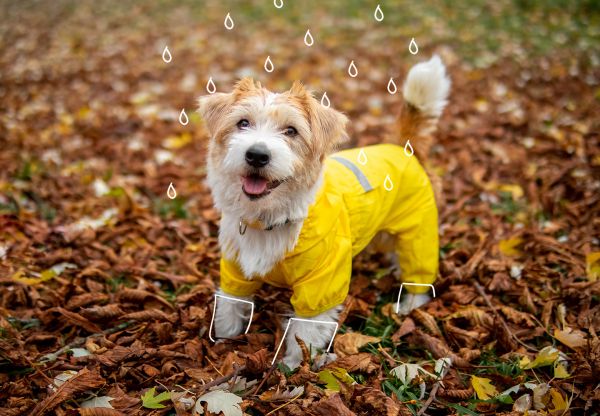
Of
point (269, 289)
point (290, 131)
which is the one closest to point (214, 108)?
point (290, 131)

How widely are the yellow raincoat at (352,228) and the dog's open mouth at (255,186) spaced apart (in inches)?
13.5

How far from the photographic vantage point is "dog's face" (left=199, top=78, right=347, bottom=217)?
8.38 feet

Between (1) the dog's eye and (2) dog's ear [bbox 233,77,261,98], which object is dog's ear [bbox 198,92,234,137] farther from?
(1) the dog's eye

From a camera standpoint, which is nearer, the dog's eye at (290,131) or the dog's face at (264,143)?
the dog's face at (264,143)

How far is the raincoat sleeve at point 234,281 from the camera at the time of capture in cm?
297

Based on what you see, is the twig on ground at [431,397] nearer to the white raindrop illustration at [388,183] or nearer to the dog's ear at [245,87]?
the white raindrop illustration at [388,183]

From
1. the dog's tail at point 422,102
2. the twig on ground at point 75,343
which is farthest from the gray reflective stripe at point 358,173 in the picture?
the twig on ground at point 75,343

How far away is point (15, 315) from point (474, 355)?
3.00 metres

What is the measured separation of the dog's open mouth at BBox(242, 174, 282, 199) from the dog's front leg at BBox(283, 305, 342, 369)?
0.87 metres

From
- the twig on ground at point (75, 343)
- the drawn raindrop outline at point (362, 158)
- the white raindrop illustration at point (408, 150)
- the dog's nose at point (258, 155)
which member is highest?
the dog's nose at point (258, 155)

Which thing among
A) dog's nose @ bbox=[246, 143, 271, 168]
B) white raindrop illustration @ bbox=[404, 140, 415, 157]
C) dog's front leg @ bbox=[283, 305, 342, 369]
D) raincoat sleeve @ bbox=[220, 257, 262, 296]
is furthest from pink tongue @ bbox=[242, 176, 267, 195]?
white raindrop illustration @ bbox=[404, 140, 415, 157]

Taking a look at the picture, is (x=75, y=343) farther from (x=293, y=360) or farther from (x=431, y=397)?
(x=431, y=397)

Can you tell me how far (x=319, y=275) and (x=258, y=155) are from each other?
806mm

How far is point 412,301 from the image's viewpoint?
11.3ft
